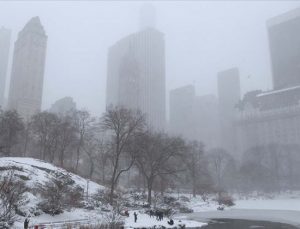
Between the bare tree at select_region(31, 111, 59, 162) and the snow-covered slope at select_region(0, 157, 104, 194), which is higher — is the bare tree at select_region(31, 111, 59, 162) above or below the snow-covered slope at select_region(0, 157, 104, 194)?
above

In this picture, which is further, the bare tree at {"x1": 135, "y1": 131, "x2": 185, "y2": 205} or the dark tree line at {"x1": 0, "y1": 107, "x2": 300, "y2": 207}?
the bare tree at {"x1": 135, "y1": 131, "x2": 185, "y2": 205}

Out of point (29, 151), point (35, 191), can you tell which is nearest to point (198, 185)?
point (29, 151)

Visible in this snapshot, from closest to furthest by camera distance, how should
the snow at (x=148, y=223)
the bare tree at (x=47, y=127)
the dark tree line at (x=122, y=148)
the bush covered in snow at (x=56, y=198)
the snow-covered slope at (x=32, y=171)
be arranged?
the snow at (x=148, y=223), the bush covered in snow at (x=56, y=198), the snow-covered slope at (x=32, y=171), the dark tree line at (x=122, y=148), the bare tree at (x=47, y=127)

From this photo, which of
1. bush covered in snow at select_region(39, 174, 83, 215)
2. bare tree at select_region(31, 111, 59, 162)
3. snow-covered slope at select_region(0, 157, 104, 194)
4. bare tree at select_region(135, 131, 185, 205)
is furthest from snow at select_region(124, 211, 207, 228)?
bare tree at select_region(31, 111, 59, 162)

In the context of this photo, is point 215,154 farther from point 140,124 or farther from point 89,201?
point 89,201

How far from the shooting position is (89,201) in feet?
175

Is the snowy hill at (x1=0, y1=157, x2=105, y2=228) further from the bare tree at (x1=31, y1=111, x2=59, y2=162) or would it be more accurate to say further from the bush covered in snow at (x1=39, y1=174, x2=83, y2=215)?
the bare tree at (x1=31, y1=111, x2=59, y2=162)

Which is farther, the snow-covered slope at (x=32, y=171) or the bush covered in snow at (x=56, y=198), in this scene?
the snow-covered slope at (x=32, y=171)

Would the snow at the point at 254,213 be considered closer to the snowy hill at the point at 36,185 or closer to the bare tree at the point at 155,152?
the bare tree at the point at 155,152

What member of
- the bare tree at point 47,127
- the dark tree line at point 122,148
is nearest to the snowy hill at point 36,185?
the dark tree line at point 122,148

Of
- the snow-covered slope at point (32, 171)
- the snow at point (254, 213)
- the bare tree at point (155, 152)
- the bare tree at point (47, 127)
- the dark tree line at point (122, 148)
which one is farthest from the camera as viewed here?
the bare tree at point (47, 127)

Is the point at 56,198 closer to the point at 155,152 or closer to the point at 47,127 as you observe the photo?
the point at 155,152

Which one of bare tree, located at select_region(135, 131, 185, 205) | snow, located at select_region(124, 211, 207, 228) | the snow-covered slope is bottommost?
snow, located at select_region(124, 211, 207, 228)

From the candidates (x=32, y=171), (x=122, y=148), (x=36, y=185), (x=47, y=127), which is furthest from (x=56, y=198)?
(x=47, y=127)
